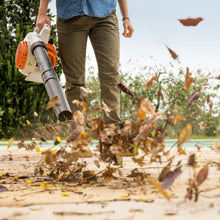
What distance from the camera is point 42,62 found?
1.96m

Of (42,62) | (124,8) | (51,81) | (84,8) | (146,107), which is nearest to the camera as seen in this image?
(146,107)

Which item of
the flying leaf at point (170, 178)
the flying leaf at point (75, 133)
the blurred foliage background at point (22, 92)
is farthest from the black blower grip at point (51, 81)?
the blurred foliage background at point (22, 92)

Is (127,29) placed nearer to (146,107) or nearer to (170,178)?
(146,107)

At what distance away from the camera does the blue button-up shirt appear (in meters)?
2.26

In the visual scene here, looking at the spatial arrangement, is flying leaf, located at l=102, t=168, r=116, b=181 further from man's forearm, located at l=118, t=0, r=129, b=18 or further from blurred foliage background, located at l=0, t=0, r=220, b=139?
blurred foliage background, located at l=0, t=0, r=220, b=139

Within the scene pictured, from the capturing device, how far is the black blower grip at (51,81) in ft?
5.45

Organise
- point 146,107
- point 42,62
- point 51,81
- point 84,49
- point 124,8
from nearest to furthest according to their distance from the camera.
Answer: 1. point 146,107
2. point 51,81
3. point 42,62
4. point 84,49
5. point 124,8

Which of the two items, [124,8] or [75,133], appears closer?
[75,133]

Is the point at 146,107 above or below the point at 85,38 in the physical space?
below

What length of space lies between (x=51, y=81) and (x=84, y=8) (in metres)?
0.72

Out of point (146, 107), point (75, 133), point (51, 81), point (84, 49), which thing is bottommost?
point (75, 133)

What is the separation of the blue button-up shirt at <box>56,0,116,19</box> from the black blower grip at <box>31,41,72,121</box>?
36 cm

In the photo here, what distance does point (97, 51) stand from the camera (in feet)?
7.79

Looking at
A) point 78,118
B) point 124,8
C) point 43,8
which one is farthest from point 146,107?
point 124,8
